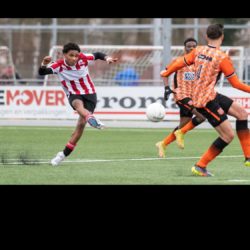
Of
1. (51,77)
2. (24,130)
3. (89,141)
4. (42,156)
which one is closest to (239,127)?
(42,156)

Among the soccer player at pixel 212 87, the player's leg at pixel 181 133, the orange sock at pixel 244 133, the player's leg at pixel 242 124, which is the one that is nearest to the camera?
the soccer player at pixel 212 87

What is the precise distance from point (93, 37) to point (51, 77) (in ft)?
55.7

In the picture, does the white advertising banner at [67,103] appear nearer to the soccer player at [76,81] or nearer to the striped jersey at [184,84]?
the striped jersey at [184,84]

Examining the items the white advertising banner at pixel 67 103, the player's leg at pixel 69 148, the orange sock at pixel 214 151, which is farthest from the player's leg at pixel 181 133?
the white advertising banner at pixel 67 103

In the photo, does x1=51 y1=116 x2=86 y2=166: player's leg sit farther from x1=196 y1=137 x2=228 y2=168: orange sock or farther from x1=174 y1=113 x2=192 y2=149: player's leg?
x1=174 y1=113 x2=192 y2=149: player's leg

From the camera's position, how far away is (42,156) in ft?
53.3

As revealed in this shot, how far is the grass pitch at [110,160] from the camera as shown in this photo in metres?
12.0

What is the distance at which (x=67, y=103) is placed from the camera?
91.5ft

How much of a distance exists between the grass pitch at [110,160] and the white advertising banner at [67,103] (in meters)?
3.67

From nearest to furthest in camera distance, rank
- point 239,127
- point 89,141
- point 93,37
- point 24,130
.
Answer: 1. point 239,127
2. point 89,141
3. point 24,130
4. point 93,37
